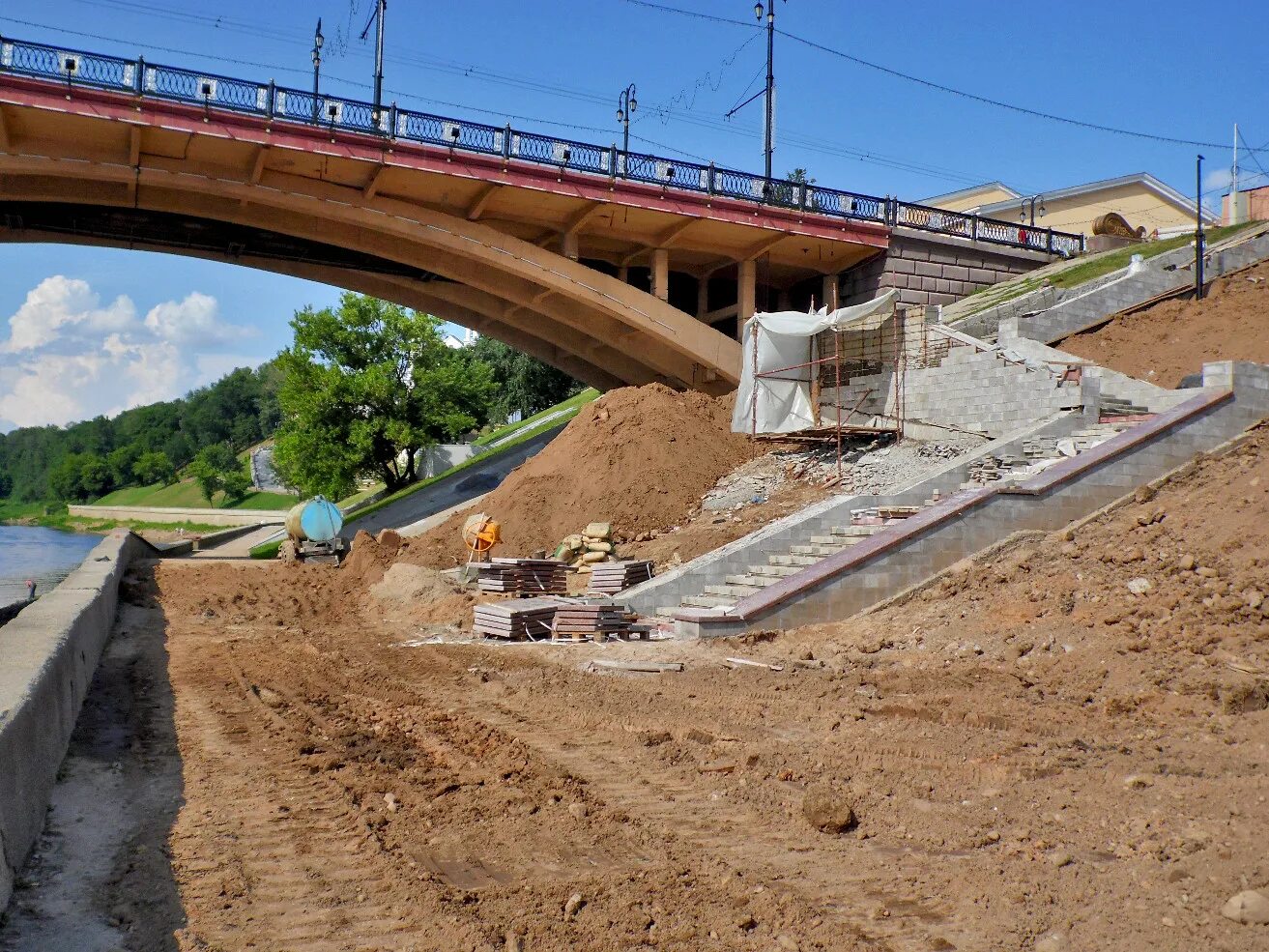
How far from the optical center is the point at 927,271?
1101 inches

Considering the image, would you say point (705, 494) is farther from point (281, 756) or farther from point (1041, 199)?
point (1041, 199)

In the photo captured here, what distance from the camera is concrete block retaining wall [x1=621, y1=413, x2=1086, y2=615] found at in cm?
1366

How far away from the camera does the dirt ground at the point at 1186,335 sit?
18.3 metres

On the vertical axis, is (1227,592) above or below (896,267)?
below

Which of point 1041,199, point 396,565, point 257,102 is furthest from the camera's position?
point 1041,199

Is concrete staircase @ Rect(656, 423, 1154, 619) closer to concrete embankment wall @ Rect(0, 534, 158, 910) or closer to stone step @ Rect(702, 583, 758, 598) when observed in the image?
stone step @ Rect(702, 583, 758, 598)

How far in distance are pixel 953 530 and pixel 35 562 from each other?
46177mm

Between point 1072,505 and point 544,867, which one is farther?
point 1072,505

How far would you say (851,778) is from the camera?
6.14 metres

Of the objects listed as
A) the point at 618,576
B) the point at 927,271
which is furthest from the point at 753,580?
the point at 927,271

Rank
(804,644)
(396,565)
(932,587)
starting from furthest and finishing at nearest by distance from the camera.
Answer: (396,565)
(932,587)
(804,644)

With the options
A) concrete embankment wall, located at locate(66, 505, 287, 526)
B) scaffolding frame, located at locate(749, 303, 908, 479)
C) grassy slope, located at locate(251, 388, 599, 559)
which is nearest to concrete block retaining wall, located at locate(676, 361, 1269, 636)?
scaffolding frame, located at locate(749, 303, 908, 479)

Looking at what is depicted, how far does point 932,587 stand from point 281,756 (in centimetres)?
786

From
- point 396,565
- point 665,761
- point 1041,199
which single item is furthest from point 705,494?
point 1041,199
